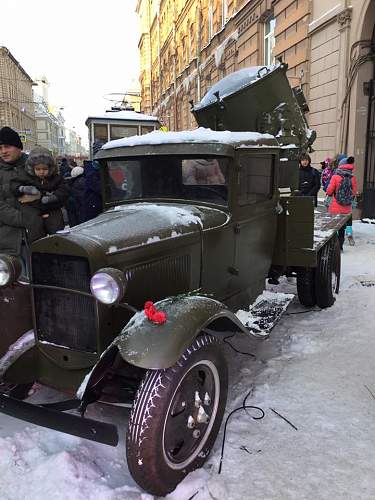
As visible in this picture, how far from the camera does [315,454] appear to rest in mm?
2557

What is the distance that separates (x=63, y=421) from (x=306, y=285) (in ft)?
10.7

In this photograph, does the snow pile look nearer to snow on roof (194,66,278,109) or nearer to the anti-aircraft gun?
the anti-aircraft gun

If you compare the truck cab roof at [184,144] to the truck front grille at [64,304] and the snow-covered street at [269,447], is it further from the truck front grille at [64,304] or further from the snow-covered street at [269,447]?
the snow-covered street at [269,447]

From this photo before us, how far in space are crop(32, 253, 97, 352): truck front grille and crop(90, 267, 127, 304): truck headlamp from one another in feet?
0.63

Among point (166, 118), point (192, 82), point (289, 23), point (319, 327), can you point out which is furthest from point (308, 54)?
point (166, 118)

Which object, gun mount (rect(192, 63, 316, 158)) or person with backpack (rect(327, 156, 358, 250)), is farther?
person with backpack (rect(327, 156, 358, 250))

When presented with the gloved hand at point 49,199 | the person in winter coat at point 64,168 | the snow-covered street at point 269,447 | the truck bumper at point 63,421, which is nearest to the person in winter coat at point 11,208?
the gloved hand at point 49,199

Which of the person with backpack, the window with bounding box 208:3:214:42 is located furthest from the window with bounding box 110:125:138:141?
the window with bounding box 208:3:214:42

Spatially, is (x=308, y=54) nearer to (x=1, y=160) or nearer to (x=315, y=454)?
(x=1, y=160)

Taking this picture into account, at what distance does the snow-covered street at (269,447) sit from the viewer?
89.0 inches

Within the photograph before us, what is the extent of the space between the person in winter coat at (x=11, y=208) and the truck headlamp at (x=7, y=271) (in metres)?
1.20

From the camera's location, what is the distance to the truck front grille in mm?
2553

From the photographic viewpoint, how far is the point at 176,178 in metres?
3.47

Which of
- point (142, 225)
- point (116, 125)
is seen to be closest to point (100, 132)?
point (116, 125)
